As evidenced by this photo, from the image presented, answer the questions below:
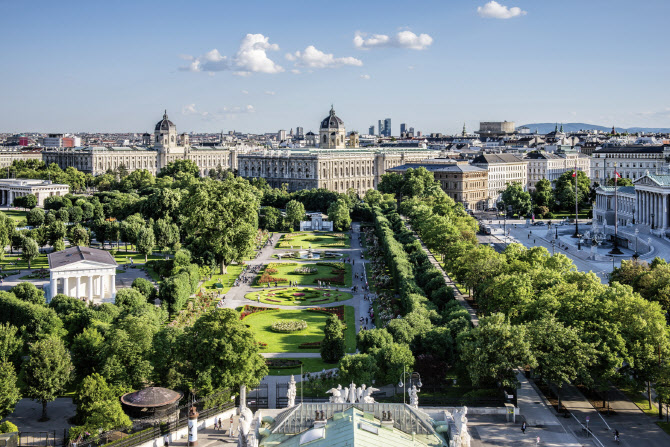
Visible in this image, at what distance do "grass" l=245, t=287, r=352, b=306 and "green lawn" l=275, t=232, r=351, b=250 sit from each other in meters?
31.4

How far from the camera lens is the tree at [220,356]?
141 ft

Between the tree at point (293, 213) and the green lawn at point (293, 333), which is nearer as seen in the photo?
the green lawn at point (293, 333)

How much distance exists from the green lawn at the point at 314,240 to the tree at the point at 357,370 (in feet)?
215

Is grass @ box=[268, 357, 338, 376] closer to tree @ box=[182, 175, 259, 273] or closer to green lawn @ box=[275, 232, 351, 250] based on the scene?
tree @ box=[182, 175, 259, 273]

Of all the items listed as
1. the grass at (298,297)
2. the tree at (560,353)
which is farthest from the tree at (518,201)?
the tree at (560,353)

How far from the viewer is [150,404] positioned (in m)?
39.5

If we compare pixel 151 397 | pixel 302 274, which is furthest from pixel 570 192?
pixel 151 397

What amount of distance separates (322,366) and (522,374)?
13164 millimetres

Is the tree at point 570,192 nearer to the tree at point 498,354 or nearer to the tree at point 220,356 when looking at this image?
the tree at point 498,354

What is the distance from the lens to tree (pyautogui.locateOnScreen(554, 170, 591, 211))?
6053 inches

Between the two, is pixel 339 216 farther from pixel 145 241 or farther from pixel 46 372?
pixel 46 372

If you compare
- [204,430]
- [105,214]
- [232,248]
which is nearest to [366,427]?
[204,430]

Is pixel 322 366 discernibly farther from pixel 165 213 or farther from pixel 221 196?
pixel 165 213

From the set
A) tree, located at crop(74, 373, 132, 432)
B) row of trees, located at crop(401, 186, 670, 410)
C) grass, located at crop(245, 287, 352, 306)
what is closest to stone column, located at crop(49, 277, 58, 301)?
grass, located at crop(245, 287, 352, 306)
